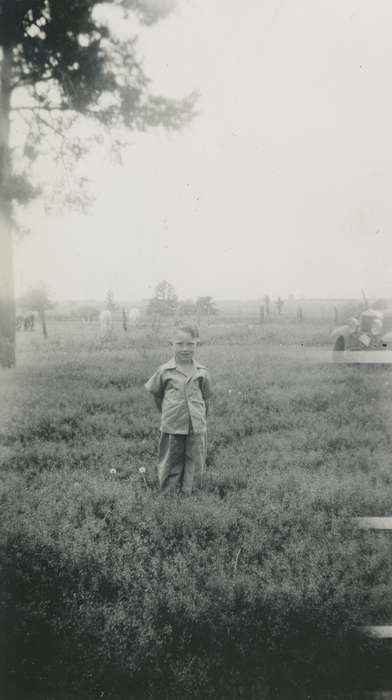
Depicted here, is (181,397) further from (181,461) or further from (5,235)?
(5,235)

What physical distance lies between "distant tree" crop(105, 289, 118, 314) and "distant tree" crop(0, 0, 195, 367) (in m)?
0.76

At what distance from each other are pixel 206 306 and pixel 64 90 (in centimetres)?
206

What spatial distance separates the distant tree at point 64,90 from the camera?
3.48 metres

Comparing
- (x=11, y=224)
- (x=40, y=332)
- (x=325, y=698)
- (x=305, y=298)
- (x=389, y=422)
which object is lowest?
(x=325, y=698)

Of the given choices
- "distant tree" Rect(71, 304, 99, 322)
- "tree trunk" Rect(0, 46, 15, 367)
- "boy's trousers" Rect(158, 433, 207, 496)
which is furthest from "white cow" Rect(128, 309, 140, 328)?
"boy's trousers" Rect(158, 433, 207, 496)

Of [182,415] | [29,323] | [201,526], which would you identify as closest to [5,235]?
[29,323]

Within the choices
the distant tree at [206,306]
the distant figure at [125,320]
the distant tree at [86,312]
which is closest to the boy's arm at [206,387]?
the distant tree at [206,306]

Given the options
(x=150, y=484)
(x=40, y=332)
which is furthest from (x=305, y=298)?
(x=40, y=332)

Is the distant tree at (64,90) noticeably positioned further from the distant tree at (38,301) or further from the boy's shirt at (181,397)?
the boy's shirt at (181,397)

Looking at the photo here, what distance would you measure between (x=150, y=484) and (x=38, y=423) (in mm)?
1234

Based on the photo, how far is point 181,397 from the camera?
12.0 ft

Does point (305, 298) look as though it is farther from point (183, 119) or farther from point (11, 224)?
point (11, 224)

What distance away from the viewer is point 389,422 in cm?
445

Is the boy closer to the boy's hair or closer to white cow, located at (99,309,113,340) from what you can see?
the boy's hair
